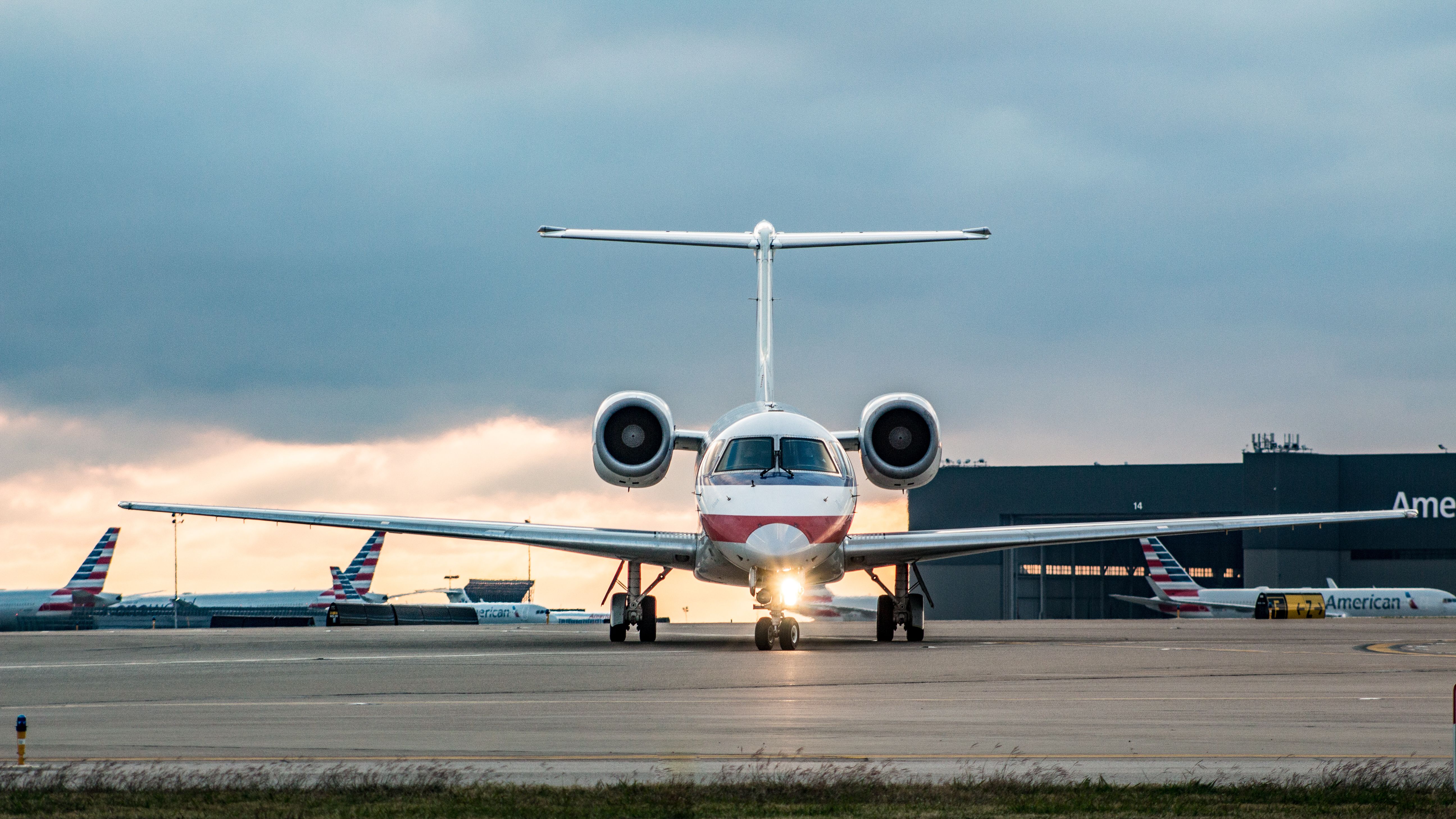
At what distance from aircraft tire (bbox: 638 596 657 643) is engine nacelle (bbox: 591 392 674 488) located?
288 centimetres

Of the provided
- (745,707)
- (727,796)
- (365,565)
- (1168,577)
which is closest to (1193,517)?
(1168,577)

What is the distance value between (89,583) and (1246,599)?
2562 inches

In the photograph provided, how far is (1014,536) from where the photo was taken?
31859 mm

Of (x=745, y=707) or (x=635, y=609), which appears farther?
(x=635, y=609)

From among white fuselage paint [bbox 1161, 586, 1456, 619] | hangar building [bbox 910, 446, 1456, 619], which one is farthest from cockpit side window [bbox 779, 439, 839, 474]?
hangar building [bbox 910, 446, 1456, 619]

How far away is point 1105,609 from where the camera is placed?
107750mm

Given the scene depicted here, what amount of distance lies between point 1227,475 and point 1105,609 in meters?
14.9

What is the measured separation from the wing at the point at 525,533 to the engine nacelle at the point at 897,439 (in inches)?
165

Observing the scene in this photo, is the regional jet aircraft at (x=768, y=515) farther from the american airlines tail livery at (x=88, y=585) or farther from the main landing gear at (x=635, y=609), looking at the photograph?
the american airlines tail livery at (x=88, y=585)

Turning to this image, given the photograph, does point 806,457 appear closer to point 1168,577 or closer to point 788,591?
point 788,591

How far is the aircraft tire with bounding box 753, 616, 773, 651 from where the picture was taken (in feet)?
87.5

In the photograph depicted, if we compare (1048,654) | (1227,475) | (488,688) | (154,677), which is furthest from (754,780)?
(1227,475)

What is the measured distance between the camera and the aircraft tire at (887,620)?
32156 millimetres

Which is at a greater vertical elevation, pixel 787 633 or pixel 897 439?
pixel 897 439
